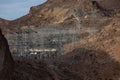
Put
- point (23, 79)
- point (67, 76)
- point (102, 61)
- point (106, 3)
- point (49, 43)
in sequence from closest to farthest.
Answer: point (23, 79)
point (67, 76)
point (102, 61)
point (49, 43)
point (106, 3)

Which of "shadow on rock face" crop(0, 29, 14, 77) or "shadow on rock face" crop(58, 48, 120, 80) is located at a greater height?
"shadow on rock face" crop(0, 29, 14, 77)

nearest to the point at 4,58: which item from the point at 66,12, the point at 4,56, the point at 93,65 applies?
the point at 4,56

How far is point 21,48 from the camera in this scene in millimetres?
25531

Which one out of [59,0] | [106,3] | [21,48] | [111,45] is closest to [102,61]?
[111,45]

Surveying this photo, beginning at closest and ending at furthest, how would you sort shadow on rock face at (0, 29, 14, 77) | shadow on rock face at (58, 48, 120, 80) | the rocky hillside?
shadow on rock face at (0, 29, 14, 77) → shadow on rock face at (58, 48, 120, 80) → the rocky hillside

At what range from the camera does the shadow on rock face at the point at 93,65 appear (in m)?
14.7

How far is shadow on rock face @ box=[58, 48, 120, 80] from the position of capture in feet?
48.2

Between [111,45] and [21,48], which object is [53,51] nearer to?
[21,48]

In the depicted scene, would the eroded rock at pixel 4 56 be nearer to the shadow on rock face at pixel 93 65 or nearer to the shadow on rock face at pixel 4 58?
the shadow on rock face at pixel 4 58

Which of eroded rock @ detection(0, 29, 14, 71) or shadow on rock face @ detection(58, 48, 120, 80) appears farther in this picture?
shadow on rock face @ detection(58, 48, 120, 80)

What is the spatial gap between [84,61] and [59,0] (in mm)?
43291

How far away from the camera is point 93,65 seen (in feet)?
53.0

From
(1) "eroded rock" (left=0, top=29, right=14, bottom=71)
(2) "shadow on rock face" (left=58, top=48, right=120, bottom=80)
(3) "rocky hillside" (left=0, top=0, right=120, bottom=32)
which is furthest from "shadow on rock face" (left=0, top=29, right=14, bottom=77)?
(3) "rocky hillside" (left=0, top=0, right=120, bottom=32)

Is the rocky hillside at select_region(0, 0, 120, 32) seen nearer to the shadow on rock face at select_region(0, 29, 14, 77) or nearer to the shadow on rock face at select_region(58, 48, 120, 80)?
the shadow on rock face at select_region(58, 48, 120, 80)
